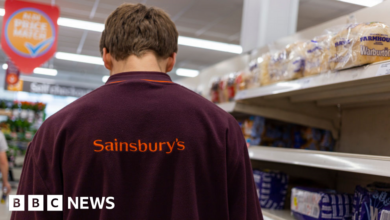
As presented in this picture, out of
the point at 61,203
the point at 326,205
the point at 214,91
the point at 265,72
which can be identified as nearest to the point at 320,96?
the point at 265,72

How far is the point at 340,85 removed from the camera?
59.2 inches

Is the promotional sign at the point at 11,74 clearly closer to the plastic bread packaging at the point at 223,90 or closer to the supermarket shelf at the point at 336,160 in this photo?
the plastic bread packaging at the point at 223,90

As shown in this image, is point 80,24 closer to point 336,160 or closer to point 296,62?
point 296,62

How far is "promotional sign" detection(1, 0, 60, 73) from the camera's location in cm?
525

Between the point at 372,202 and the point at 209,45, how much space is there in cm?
832

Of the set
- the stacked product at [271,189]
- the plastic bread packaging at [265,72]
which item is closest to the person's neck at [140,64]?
the plastic bread packaging at [265,72]

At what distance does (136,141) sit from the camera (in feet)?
3.06

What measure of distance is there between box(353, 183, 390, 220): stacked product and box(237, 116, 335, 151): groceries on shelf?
77cm

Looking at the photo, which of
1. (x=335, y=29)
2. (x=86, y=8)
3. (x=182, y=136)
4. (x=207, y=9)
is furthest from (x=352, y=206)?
(x=86, y=8)

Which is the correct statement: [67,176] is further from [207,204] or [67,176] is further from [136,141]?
[207,204]

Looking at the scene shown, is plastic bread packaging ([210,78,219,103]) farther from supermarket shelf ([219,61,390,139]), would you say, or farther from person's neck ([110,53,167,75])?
person's neck ([110,53,167,75])

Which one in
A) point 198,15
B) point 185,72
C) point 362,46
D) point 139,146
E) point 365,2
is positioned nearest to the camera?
point 139,146

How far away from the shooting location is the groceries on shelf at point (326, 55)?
50.7 inches

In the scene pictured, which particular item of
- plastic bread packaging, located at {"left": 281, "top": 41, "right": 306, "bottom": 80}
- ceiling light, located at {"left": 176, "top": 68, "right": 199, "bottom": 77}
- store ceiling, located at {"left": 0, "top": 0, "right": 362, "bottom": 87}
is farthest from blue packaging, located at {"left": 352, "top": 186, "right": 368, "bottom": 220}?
ceiling light, located at {"left": 176, "top": 68, "right": 199, "bottom": 77}
